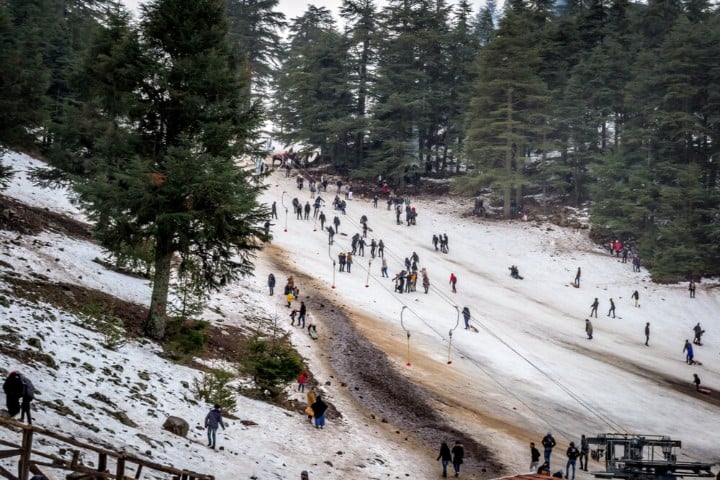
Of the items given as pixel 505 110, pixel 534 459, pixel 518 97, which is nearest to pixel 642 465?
pixel 534 459

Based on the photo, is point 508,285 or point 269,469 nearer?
point 269,469

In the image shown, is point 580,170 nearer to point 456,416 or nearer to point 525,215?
point 525,215

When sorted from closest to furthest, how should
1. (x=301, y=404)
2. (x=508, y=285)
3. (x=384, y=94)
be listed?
(x=301, y=404)
(x=508, y=285)
(x=384, y=94)

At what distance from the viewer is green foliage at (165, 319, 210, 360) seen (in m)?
18.7

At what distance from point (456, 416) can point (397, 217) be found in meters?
30.2

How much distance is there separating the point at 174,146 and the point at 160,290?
4536mm

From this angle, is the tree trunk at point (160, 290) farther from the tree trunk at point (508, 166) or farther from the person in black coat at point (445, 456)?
the tree trunk at point (508, 166)

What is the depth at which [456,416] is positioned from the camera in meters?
21.7

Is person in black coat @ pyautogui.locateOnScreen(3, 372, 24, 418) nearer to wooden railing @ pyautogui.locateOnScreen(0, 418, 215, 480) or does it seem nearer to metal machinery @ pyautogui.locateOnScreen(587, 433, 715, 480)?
wooden railing @ pyautogui.locateOnScreen(0, 418, 215, 480)

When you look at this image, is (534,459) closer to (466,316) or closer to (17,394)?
(466,316)

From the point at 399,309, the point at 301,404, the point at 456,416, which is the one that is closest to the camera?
the point at 301,404

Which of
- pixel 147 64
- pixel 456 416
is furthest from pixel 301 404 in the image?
pixel 147 64

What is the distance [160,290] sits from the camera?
19.2 metres

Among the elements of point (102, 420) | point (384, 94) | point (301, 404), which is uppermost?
point (384, 94)
